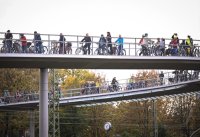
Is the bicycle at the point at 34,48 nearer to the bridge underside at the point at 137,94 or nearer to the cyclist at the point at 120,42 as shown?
the cyclist at the point at 120,42

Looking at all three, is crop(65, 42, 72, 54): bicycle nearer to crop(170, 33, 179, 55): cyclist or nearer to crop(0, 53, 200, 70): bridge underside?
crop(0, 53, 200, 70): bridge underside

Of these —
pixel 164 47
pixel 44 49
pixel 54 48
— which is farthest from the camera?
pixel 164 47

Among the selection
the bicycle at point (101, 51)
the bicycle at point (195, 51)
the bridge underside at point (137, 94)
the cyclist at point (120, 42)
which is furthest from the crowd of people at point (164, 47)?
the bridge underside at point (137, 94)

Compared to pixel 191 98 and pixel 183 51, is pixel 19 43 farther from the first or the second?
pixel 191 98

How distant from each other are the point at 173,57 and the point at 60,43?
7.34 m

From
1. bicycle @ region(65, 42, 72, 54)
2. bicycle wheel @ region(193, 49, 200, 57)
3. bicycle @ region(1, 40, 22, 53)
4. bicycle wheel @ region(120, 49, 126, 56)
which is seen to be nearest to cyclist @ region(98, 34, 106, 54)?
bicycle wheel @ region(120, 49, 126, 56)

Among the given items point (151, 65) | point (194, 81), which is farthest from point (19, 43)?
point (194, 81)

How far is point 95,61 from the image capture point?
31.3 meters

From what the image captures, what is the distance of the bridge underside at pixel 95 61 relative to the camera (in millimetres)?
29984

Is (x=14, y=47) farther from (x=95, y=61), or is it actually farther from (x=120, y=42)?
(x=120, y=42)

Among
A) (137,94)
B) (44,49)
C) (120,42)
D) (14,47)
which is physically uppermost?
(120,42)

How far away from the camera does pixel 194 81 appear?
119ft

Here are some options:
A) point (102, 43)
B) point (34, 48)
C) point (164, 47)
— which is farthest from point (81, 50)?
point (164, 47)

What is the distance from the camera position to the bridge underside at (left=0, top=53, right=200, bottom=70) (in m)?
30.0
